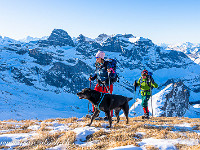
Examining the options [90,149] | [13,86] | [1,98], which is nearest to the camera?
[90,149]

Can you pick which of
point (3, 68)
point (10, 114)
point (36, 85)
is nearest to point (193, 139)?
point (10, 114)

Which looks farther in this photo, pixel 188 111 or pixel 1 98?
pixel 188 111

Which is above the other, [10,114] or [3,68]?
[3,68]

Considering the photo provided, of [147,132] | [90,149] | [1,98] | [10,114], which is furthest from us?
[1,98]

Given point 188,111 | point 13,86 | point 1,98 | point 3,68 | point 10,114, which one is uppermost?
point 3,68

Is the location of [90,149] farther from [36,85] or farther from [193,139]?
[36,85]

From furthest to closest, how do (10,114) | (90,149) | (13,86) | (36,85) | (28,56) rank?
(28,56) → (36,85) → (13,86) → (10,114) → (90,149)

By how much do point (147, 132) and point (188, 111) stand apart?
437 ft

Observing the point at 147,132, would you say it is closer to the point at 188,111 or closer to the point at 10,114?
the point at 10,114

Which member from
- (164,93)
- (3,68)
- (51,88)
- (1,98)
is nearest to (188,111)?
(164,93)

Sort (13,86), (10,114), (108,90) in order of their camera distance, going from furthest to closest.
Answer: (13,86)
(10,114)
(108,90)

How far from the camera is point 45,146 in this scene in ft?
14.8

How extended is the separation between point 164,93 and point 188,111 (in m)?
46.7

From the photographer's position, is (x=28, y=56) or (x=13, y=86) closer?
(x=13, y=86)
